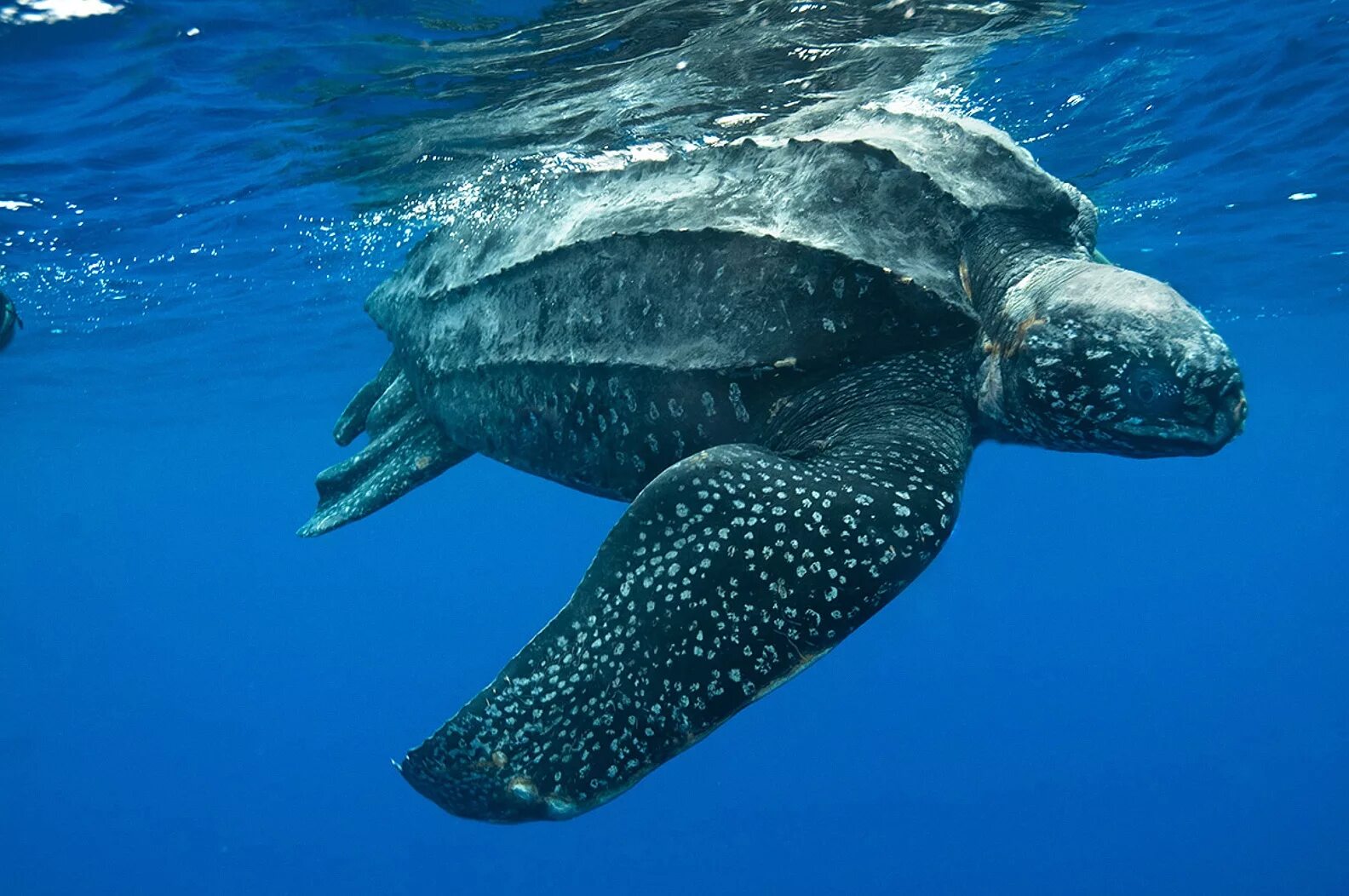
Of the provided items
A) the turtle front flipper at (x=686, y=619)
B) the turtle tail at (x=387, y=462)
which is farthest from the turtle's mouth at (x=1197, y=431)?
Answer: the turtle tail at (x=387, y=462)

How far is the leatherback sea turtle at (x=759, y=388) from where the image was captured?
258cm

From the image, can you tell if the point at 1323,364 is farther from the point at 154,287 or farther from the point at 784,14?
the point at 154,287

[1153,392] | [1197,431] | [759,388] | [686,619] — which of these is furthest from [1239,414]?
[686,619]

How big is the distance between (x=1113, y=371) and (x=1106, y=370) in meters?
0.02

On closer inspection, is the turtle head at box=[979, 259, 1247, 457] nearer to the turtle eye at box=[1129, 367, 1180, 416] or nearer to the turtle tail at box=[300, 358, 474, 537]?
the turtle eye at box=[1129, 367, 1180, 416]

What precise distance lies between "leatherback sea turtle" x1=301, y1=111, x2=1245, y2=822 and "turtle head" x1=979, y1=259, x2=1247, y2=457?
0.01 meters

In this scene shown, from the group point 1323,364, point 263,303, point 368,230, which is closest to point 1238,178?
point 368,230

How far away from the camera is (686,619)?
260 centimetres

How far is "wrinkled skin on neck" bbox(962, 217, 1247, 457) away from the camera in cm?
298

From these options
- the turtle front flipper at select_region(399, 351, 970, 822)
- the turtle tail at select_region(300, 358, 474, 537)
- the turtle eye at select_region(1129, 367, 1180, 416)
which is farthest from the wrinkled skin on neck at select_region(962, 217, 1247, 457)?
the turtle tail at select_region(300, 358, 474, 537)

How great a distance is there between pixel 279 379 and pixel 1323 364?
39.2 m

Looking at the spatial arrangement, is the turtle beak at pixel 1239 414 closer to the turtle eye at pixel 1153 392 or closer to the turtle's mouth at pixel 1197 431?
the turtle's mouth at pixel 1197 431

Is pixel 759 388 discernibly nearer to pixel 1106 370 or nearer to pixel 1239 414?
pixel 1106 370

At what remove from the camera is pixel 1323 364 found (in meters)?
33.4
